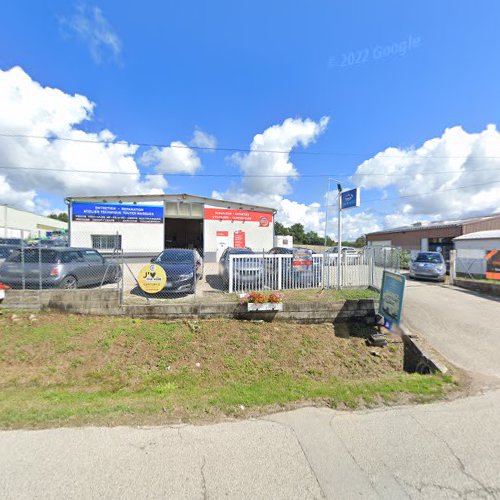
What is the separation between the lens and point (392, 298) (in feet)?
19.6

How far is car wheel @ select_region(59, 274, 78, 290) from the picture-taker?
283 inches

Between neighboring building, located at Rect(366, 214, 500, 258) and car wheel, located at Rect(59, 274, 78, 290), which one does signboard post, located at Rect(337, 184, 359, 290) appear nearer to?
car wheel, located at Rect(59, 274, 78, 290)

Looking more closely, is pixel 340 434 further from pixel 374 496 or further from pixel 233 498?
pixel 233 498

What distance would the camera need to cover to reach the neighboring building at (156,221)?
1878 centimetres

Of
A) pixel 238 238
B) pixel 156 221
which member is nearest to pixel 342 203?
pixel 238 238

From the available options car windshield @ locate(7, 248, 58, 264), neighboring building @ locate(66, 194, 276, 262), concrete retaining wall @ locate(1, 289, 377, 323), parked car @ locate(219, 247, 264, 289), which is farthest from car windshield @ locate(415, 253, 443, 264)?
car windshield @ locate(7, 248, 58, 264)

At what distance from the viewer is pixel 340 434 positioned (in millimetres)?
2830

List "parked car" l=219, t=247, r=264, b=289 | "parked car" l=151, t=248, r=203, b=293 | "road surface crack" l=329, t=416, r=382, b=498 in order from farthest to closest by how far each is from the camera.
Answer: "parked car" l=219, t=247, r=264, b=289, "parked car" l=151, t=248, r=203, b=293, "road surface crack" l=329, t=416, r=382, b=498

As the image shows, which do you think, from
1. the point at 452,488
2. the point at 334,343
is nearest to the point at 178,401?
the point at 452,488

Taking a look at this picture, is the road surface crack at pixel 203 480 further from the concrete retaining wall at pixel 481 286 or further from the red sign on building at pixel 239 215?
the red sign on building at pixel 239 215

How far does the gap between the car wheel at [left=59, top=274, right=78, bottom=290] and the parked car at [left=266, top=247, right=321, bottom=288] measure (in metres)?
6.06

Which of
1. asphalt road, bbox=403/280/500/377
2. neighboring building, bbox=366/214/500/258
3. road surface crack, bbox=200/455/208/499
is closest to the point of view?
road surface crack, bbox=200/455/208/499

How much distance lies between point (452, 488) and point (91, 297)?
712 cm

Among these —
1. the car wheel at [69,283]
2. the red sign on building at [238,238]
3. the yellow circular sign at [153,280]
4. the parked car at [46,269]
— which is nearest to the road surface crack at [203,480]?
the yellow circular sign at [153,280]
